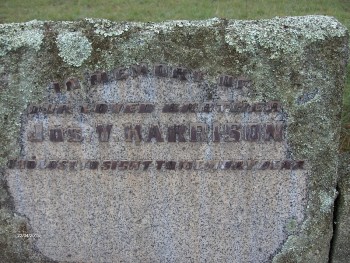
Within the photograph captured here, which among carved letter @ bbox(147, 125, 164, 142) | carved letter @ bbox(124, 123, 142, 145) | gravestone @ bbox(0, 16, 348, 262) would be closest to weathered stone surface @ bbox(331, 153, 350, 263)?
gravestone @ bbox(0, 16, 348, 262)

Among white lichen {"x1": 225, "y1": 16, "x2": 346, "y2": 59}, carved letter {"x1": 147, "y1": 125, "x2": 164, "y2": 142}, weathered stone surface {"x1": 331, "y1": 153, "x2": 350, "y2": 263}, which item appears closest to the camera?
white lichen {"x1": 225, "y1": 16, "x2": 346, "y2": 59}

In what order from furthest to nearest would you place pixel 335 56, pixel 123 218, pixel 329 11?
pixel 329 11, pixel 123 218, pixel 335 56

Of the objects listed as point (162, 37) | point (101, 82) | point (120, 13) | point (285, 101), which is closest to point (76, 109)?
point (101, 82)

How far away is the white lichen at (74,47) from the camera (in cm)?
263

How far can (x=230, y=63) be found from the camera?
102 inches

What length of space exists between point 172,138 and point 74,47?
26.9 inches

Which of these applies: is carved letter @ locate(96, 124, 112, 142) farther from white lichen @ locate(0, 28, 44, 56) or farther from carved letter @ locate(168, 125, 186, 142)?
white lichen @ locate(0, 28, 44, 56)

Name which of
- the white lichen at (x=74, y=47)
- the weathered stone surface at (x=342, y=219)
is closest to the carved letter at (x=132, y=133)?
the white lichen at (x=74, y=47)

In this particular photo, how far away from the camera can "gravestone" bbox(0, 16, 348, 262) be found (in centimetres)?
260

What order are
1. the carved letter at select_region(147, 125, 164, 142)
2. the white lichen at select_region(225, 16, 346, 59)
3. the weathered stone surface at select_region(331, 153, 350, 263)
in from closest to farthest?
the white lichen at select_region(225, 16, 346, 59)
the carved letter at select_region(147, 125, 164, 142)
the weathered stone surface at select_region(331, 153, 350, 263)

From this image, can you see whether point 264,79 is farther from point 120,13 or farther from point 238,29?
point 120,13

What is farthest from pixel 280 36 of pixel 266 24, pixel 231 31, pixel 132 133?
pixel 132 133

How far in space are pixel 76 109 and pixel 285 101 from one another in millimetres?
1067

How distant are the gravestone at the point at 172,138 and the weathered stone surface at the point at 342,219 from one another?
0.20ft
